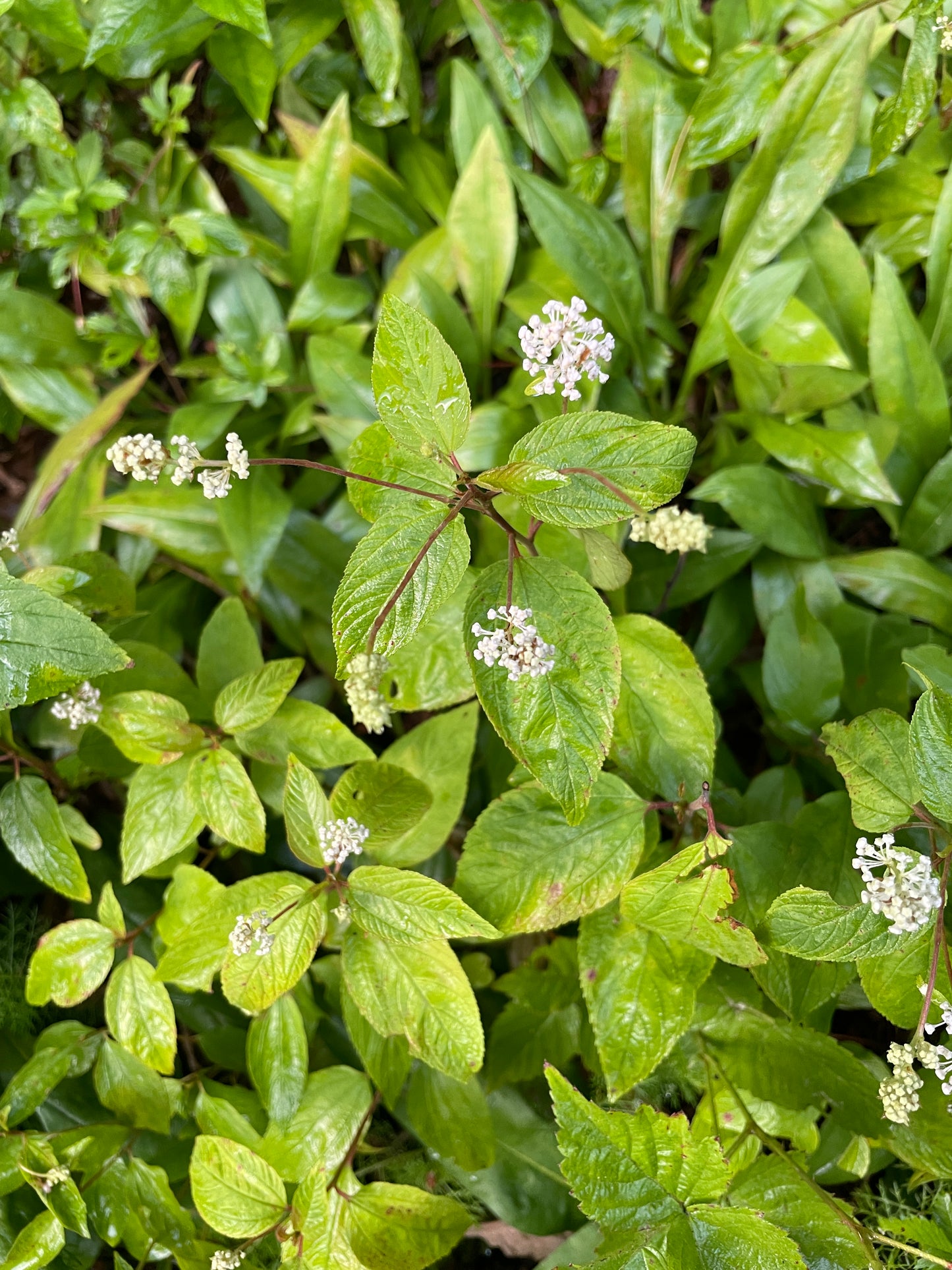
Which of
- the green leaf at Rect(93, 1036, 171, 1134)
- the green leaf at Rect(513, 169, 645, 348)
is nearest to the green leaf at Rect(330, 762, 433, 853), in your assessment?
the green leaf at Rect(93, 1036, 171, 1134)

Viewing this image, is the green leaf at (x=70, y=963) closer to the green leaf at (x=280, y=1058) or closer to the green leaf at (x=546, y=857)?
the green leaf at (x=280, y=1058)

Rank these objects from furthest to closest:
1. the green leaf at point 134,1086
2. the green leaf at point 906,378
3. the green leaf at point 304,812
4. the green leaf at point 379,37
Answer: the green leaf at point 379,37
the green leaf at point 906,378
the green leaf at point 134,1086
the green leaf at point 304,812

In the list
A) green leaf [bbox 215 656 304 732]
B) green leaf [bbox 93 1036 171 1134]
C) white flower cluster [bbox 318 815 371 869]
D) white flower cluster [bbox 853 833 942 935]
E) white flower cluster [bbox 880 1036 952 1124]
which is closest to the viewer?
white flower cluster [bbox 853 833 942 935]

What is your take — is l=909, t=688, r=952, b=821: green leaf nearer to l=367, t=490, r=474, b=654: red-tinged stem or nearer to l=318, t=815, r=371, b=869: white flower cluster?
l=367, t=490, r=474, b=654: red-tinged stem

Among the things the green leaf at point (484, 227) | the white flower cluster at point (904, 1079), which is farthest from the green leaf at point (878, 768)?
the green leaf at point (484, 227)

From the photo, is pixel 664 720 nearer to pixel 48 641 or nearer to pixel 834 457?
pixel 834 457

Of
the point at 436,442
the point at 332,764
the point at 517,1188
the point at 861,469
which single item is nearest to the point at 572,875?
the point at 332,764
